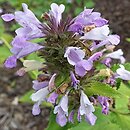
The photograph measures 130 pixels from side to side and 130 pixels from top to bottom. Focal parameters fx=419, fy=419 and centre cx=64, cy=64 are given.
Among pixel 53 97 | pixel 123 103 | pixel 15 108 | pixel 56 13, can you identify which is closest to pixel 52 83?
pixel 53 97

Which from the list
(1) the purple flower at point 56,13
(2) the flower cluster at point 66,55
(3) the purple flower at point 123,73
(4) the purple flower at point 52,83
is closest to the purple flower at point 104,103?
(2) the flower cluster at point 66,55

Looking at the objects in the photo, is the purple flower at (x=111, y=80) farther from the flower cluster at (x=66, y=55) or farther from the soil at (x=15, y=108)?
the soil at (x=15, y=108)

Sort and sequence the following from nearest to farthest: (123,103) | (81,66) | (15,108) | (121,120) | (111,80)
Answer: (81,66) < (111,80) < (121,120) < (123,103) < (15,108)

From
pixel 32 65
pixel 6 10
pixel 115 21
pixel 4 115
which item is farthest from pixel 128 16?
pixel 32 65

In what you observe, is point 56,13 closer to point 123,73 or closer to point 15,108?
point 123,73

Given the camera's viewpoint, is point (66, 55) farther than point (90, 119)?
No

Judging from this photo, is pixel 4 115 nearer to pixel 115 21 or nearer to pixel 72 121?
pixel 115 21
